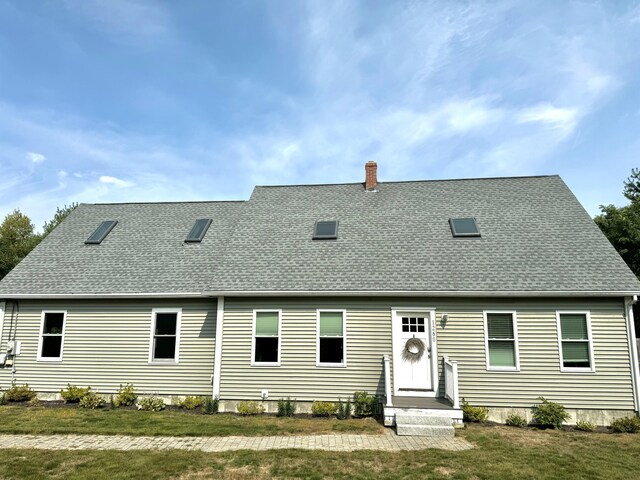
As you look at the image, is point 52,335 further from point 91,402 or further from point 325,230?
point 325,230

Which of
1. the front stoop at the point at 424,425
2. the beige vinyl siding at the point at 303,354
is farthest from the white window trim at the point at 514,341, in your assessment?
the beige vinyl siding at the point at 303,354

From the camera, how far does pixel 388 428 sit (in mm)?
9094

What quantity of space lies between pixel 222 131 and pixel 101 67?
449 cm

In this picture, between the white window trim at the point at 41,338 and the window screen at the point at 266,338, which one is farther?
the white window trim at the point at 41,338

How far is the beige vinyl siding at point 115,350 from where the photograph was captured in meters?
11.3

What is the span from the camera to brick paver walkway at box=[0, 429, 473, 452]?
7.52m

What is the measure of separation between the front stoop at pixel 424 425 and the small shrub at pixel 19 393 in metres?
10.1

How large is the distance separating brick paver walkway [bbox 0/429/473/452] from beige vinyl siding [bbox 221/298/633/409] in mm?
2200

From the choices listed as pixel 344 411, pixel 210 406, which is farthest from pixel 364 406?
pixel 210 406

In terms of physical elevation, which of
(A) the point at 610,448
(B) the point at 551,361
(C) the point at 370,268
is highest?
(C) the point at 370,268

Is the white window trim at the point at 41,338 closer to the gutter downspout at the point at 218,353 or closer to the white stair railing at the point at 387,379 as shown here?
the gutter downspout at the point at 218,353

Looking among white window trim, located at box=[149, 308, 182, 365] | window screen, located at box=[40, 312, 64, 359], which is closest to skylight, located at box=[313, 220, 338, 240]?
white window trim, located at box=[149, 308, 182, 365]

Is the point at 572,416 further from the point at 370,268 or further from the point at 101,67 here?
the point at 101,67

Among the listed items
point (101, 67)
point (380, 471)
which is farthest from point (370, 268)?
point (101, 67)
